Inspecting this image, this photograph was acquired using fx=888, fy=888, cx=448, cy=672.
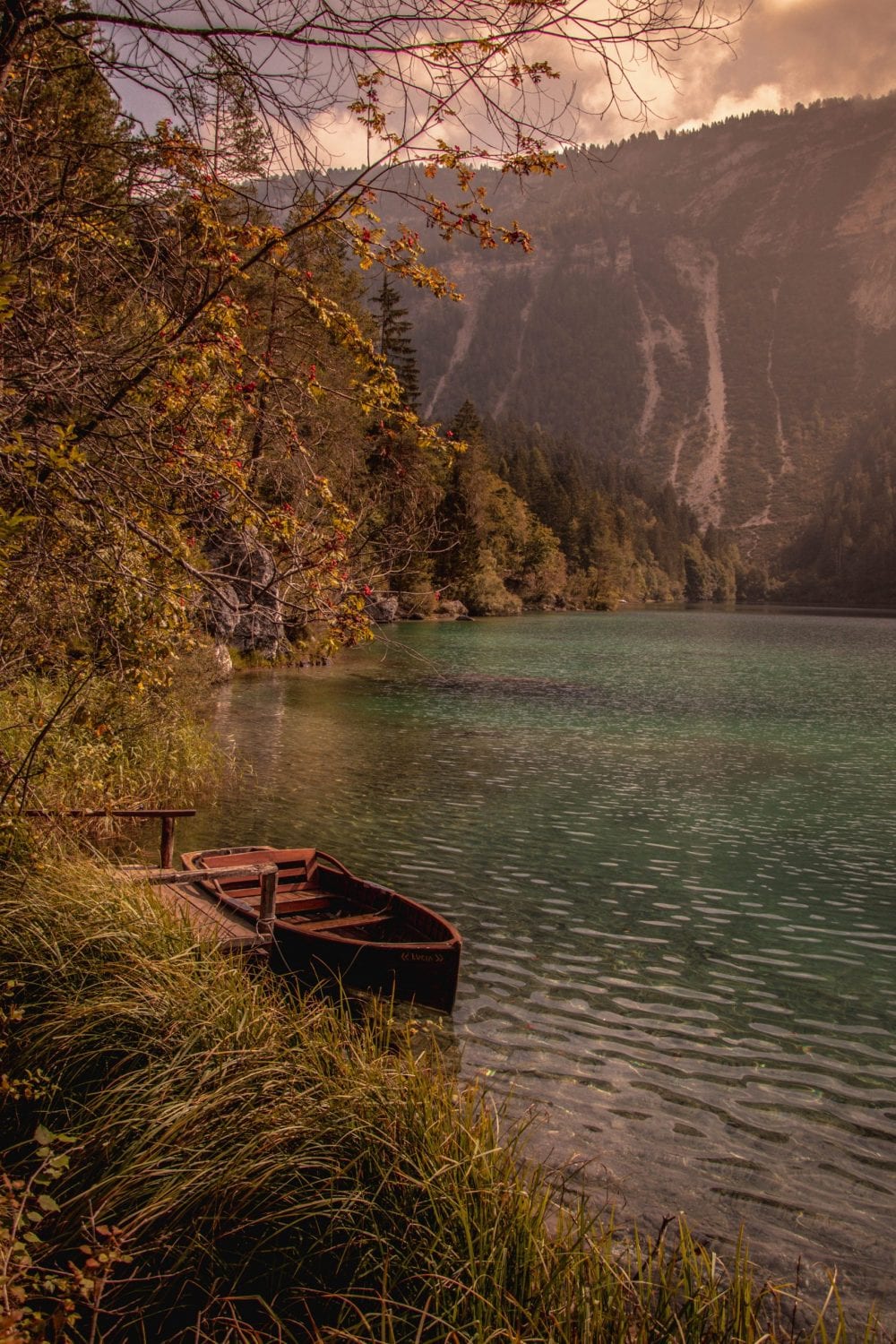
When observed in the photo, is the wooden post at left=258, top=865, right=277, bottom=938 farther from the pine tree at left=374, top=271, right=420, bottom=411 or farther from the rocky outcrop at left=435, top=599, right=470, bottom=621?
the rocky outcrop at left=435, top=599, right=470, bottom=621

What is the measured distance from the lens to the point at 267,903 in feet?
32.5

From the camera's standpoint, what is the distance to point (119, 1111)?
5297 mm

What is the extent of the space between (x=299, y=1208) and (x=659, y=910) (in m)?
9.77

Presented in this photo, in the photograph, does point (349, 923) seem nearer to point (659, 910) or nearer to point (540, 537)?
point (659, 910)

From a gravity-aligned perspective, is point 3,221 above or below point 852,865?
above

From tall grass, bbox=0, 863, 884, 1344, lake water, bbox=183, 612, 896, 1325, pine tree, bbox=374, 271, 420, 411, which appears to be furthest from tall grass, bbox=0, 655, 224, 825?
pine tree, bbox=374, 271, 420, 411

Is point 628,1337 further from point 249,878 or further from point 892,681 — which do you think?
point 892,681

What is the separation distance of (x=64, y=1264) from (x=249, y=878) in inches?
315

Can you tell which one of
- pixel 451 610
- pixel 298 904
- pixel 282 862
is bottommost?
pixel 298 904

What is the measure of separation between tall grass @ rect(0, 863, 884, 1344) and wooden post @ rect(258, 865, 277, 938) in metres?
3.09

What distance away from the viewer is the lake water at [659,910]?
24.1 ft

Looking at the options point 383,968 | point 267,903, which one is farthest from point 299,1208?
point 267,903

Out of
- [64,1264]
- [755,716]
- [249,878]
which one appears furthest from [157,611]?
[755,716]

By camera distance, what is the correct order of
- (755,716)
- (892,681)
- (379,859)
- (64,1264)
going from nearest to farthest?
(64,1264) → (379,859) → (755,716) → (892,681)
